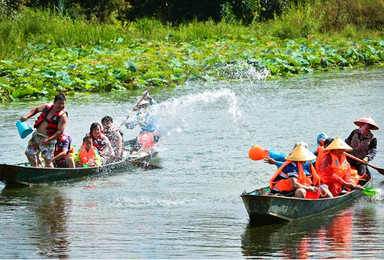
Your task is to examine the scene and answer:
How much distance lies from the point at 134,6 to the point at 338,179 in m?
28.9

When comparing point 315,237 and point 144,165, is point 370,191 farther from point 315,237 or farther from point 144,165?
point 144,165

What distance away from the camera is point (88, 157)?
12.2 metres

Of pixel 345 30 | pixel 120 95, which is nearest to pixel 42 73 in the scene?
pixel 120 95

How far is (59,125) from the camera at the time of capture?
10.9 metres

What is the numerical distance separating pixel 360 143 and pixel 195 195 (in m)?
2.75

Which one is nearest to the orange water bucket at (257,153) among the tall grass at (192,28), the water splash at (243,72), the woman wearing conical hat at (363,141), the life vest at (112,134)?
the woman wearing conical hat at (363,141)

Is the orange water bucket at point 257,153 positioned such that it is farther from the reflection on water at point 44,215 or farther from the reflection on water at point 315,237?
the reflection on water at point 44,215

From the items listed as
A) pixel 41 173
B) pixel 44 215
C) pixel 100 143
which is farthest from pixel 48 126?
pixel 44 215

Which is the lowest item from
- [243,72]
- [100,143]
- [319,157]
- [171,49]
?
[243,72]

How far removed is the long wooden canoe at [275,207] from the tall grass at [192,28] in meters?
16.8

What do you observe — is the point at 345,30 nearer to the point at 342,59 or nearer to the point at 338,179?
the point at 342,59

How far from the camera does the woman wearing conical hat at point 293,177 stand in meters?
8.78

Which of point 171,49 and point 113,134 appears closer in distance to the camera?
point 113,134

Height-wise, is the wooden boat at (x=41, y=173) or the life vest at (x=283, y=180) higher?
Result: the life vest at (x=283, y=180)
